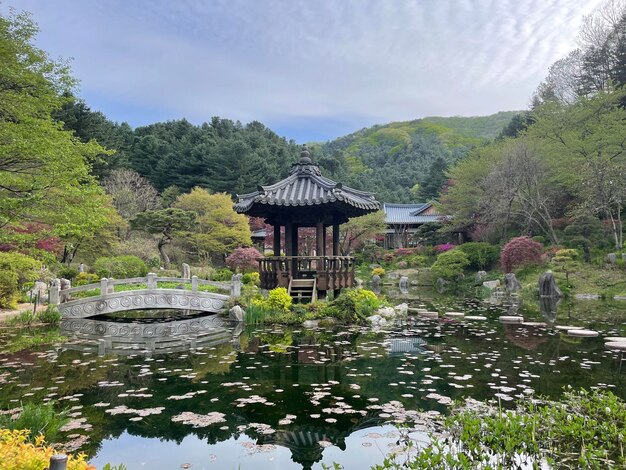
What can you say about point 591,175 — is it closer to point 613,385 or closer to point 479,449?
point 613,385

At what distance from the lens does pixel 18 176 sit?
452 inches

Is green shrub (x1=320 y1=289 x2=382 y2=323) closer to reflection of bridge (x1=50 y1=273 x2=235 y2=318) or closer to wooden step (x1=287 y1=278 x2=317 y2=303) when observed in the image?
wooden step (x1=287 y1=278 x2=317 y2=303)

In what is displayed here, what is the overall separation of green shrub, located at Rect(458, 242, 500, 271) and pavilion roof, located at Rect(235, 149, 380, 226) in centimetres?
1895

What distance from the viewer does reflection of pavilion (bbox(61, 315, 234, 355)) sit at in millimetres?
10570

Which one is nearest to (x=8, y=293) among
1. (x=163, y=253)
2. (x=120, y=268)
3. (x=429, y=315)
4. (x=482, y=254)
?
(x=120, y=268)

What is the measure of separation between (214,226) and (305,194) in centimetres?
1876

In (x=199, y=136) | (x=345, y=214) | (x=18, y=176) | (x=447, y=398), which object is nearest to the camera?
(x=447, y=398)

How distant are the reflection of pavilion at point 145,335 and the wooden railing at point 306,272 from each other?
2299mm

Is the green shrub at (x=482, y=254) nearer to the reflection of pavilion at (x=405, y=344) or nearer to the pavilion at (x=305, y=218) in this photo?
the pavilion at (x=305, y=218)

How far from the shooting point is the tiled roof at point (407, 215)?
48.5m

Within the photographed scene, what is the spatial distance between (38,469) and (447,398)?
506 cm

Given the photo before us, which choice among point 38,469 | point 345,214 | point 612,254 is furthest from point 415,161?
point 38,469

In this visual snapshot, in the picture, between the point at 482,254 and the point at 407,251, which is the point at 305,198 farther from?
the point at 407,251

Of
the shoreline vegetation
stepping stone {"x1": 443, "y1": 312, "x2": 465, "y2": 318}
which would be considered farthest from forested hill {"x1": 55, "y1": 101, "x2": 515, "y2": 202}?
stepping stone {"x1": 443, "y1": 312, "x2": 465, "y2": 318}
